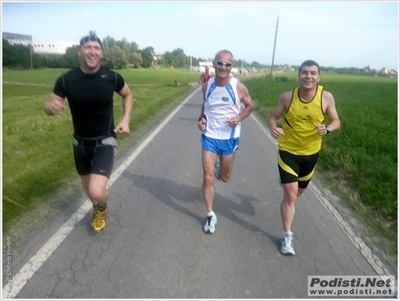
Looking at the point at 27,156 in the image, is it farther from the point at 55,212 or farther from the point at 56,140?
the point at 55,212

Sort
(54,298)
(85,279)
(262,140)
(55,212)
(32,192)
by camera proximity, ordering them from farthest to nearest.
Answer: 1. (262,140)
2. (32,192)
3. (55,212)
4. (85,279)
5. (54,298)

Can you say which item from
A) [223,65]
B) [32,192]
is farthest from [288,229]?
[32,192]

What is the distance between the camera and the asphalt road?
2.84 metres

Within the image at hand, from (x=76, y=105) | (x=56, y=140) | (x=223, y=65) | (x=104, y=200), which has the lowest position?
(x=56, y=140)

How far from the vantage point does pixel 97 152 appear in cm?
353

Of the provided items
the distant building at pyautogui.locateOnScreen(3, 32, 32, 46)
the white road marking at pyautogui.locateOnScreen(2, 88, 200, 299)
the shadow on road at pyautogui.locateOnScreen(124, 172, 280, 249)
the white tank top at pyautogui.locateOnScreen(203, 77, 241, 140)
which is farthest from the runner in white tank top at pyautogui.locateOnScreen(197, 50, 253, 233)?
the distant building at pyautogui.locateOnScreen(3, 32, 32, 46)

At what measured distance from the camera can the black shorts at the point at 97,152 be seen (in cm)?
348

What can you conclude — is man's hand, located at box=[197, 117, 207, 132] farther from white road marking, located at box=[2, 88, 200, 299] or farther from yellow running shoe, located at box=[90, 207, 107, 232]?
white road marking, located at box=[2, 88, 200, 299]

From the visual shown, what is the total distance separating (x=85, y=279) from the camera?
289cm

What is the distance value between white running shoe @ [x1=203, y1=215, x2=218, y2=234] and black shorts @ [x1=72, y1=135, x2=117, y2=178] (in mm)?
1240

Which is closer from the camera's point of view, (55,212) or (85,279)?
(85,279)

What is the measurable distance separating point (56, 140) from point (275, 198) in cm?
552

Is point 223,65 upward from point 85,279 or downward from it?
upward

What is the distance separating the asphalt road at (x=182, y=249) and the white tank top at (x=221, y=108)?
3.56ft
